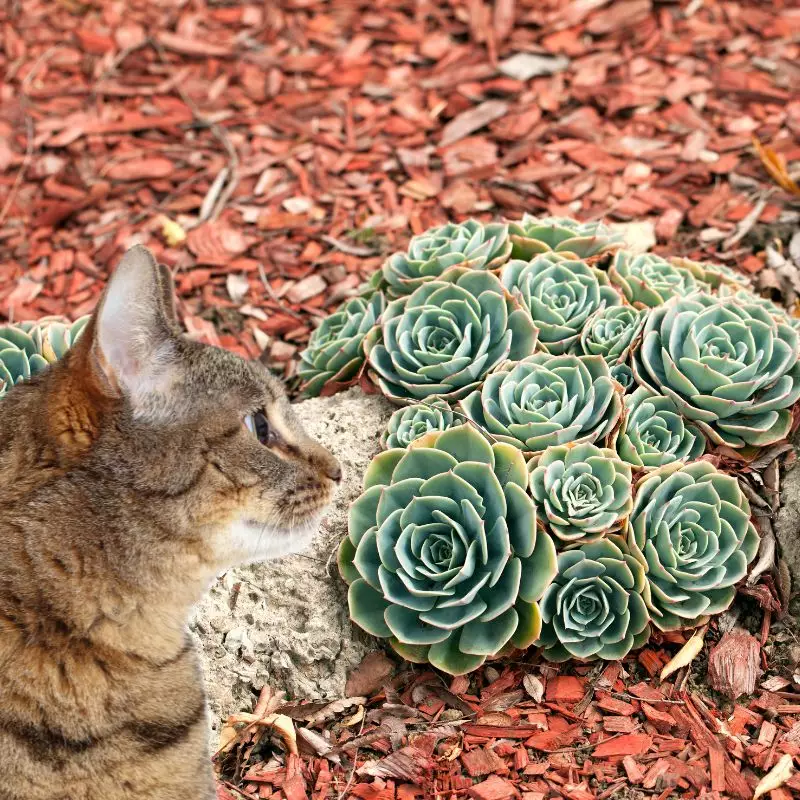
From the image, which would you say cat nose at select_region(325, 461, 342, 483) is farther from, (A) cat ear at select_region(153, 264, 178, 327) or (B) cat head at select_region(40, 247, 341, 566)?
(A) cat ear at select_region(153, 264, 178, 327)

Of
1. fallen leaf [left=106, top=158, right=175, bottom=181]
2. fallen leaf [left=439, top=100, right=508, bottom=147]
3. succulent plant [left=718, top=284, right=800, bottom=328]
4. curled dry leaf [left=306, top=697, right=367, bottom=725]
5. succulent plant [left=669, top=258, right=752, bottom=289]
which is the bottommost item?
curled dry leaf [left=306, top=697, right=367, bottom=725]

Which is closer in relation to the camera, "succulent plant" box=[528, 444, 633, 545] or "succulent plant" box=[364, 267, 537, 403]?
"succulent plant" box=[528, 444, 633, 545]

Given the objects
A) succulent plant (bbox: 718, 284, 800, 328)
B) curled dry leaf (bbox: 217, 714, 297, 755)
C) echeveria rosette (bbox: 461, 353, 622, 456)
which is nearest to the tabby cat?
curled dry leaf (bbox: 217, 714, 297, 755)

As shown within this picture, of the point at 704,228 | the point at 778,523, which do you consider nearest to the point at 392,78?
the point at 704,228

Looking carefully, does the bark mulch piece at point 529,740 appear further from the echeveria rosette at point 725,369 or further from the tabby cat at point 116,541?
the echeveria rosette at point 725,369

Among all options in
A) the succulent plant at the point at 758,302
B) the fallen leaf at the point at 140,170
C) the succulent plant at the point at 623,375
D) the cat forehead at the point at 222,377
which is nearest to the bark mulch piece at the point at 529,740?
the succulent plant at the point at 623,375

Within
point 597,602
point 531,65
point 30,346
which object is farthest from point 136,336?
point 531,65
